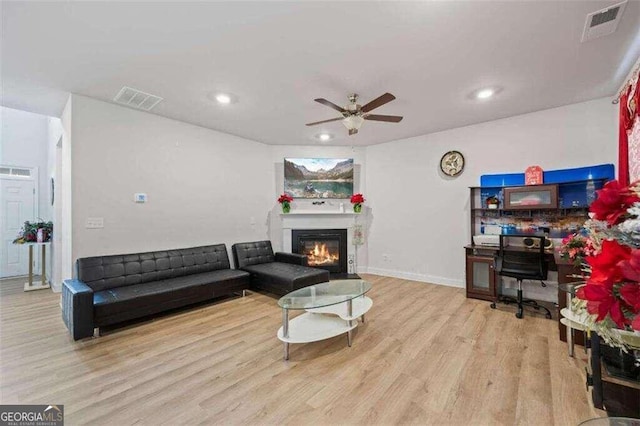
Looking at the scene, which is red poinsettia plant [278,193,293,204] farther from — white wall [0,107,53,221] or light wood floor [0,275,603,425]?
white wall [0,107,53,221]

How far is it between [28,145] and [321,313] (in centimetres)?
697

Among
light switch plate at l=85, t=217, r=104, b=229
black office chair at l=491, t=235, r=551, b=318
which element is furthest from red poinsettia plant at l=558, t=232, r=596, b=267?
light switch plate at l=85, t=217, r=104, b=229

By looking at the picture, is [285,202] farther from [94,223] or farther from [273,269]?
[94,223]

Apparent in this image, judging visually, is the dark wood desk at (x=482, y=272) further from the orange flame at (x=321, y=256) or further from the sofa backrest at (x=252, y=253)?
the sofa backrest at (x=252, y=253)

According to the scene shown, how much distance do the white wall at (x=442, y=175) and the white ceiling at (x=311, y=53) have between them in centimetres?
38

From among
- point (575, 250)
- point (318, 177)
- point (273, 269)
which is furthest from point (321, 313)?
point (318, 177)

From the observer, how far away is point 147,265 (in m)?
3.71

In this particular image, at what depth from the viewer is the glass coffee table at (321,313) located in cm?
247

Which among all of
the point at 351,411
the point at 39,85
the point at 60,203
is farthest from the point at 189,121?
the point at 351,411

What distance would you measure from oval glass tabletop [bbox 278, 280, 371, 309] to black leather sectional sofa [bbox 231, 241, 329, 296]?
2.09 ft

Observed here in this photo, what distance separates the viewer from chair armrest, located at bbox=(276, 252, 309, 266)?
4.72 m

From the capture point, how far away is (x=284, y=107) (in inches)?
147

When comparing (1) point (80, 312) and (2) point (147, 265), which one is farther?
(2) point (147, 265)

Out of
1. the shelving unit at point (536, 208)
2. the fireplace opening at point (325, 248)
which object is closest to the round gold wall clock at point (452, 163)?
the shelving unit at point (536, 208)
